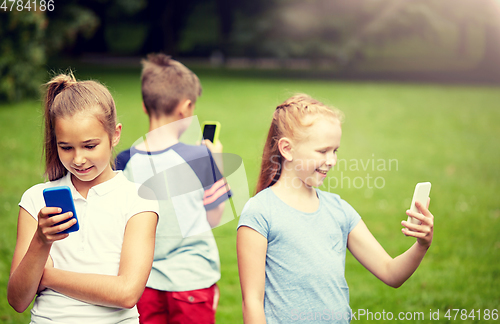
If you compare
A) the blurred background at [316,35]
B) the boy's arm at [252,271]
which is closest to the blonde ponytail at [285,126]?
the boy's arm at [252,271]

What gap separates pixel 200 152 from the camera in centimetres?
229

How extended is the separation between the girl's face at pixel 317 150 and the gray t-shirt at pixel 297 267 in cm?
18

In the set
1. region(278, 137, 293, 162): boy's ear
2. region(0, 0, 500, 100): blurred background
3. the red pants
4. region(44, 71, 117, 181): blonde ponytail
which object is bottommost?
the red pants

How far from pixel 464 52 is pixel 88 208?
92.8 feet

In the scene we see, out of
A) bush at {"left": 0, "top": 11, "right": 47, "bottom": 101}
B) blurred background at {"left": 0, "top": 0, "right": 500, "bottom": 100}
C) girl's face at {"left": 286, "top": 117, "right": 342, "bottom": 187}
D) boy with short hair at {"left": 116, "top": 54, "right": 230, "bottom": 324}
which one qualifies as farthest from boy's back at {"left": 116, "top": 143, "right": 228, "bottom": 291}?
blurred background at {"left": 0, "top": 0, "right": 500, "bottom": 100}

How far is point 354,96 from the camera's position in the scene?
16.4m

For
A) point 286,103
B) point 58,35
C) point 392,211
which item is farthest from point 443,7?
point 286,103

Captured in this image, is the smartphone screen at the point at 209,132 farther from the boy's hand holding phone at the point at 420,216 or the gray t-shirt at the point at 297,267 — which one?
the boy's hand holding phone at the point at 420,216

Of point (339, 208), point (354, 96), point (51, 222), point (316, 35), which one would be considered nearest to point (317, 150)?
point (339, 208)

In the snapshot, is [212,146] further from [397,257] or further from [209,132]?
[397,257]

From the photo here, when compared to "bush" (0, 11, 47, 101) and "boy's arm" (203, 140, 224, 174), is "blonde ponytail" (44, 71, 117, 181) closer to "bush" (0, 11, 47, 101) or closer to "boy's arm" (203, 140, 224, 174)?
"boy's arm" (203, 140, 224, 174)

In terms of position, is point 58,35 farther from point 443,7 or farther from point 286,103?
point 443,7

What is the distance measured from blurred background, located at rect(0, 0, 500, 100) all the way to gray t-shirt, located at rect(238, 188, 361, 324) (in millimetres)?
20841

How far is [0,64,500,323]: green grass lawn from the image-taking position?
3660 mm
